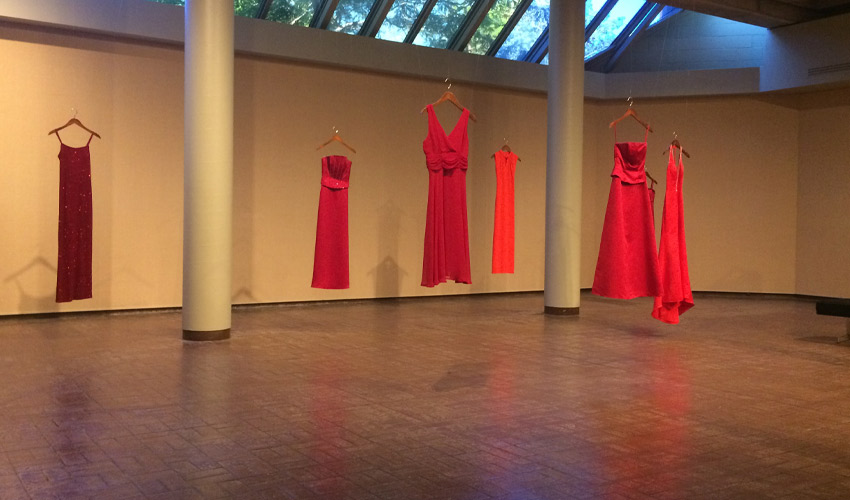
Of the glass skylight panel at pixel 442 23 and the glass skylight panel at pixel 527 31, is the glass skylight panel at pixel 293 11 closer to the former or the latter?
the glass skylight panel at pixel 442 23

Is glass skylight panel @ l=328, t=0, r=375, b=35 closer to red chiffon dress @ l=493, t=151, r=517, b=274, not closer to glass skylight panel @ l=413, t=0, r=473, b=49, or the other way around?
glass skylight panel @ l=413, t=0, r=473, b=49

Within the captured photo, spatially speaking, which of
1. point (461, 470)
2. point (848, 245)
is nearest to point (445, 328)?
point (461, 470)

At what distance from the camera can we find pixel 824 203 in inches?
494

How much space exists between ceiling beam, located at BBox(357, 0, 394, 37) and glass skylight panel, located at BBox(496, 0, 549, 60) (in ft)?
7.24

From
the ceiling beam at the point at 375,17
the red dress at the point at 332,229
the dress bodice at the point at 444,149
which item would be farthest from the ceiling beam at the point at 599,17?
the red dress at the point at 332,229

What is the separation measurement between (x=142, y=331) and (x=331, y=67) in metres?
4.58

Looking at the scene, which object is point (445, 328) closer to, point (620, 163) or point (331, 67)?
point (620, 163)

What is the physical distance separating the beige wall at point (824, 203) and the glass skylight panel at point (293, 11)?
25.1 ft

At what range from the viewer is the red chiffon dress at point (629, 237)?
7.86 m

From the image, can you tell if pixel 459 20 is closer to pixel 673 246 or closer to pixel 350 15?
pixel 350 15

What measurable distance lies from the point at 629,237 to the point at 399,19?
5.15 m

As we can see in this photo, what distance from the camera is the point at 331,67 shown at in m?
11.2

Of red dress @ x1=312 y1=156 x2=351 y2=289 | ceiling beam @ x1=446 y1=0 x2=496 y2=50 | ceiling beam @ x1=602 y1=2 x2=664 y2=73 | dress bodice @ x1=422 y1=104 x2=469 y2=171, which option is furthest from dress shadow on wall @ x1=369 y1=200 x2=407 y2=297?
ceiling beam @ x1=602 y1=2 x2=664 y2=73

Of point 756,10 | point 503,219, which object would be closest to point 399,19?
point 503,219
